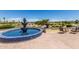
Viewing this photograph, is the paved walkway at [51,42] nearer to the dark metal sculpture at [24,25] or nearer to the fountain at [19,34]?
the fountain at [19,34]

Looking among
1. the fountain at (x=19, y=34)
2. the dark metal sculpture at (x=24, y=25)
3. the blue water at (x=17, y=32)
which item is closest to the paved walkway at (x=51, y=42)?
the fountain at (x=19, y=34)

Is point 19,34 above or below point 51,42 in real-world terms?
above

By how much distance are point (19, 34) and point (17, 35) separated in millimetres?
78

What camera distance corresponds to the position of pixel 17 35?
16.1 feet

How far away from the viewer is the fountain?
4.86m

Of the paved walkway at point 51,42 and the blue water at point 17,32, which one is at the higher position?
the blue water at point 17,32

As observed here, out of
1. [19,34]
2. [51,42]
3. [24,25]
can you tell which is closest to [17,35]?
[19,34]

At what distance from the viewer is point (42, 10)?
492cm

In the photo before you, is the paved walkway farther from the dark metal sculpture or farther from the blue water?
the dark metal sculpture

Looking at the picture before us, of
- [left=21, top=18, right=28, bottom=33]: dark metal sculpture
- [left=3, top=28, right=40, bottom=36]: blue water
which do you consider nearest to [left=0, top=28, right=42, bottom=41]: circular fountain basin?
[left=3, top=28, right=40, bottom=36]: blue water

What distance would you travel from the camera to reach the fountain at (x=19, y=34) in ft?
16.0

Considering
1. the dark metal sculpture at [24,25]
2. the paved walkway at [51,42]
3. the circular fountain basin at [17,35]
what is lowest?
the paved walkway at [51,42]

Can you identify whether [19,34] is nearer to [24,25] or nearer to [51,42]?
[24,25]
